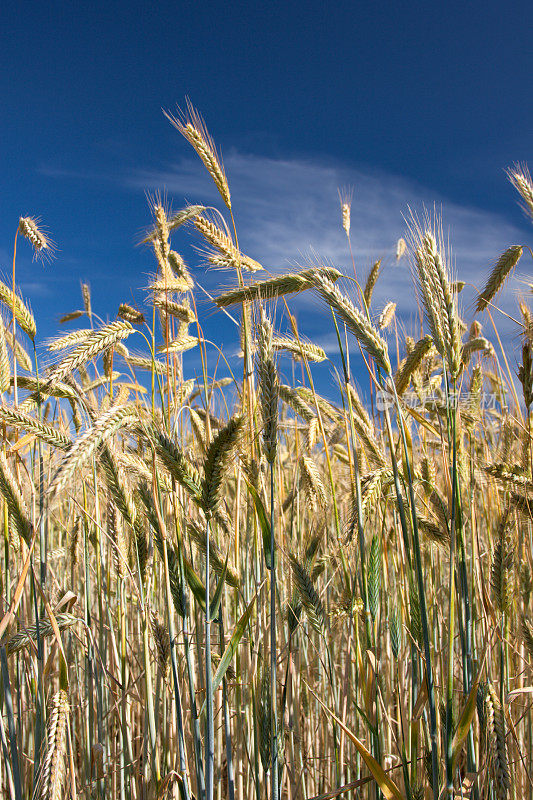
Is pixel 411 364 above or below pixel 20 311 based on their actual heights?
below

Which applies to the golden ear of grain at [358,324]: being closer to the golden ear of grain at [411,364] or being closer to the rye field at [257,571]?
the rye field at [257,571]

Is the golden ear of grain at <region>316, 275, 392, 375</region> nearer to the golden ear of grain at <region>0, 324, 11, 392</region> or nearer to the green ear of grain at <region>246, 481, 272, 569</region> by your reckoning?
the green ear of grain at <region>246, 481, 272, 569</region>

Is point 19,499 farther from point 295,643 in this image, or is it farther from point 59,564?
point 59,564

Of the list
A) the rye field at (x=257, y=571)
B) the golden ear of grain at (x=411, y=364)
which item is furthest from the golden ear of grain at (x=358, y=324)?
the golden ear of grain at (x=411, y=364)

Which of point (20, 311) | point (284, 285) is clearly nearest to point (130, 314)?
point (20, 311)

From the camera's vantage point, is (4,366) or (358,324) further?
(4,366)

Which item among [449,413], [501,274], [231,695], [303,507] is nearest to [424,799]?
[231,695]

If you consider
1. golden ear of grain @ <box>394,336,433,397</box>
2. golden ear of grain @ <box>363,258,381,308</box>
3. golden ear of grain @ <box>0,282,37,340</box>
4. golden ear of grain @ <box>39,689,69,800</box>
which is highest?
golden ear of grain @ <box>363,258,381,308</box>

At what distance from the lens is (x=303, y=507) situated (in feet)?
10.5

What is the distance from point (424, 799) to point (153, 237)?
90.7 inches

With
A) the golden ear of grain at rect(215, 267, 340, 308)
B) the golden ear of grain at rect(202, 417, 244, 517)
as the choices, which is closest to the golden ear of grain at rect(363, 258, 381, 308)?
the golden ear of grain at rect(215, 267, 340, 308)

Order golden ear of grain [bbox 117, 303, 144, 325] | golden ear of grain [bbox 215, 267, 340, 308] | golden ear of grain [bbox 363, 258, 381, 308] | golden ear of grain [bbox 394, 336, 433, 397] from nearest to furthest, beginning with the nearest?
golden ear of grain [bbox 215, 267, 340, 308], golden ear of grain [bbox 394, 336, 433, 397], golden ear of grain [bbox 117, 303, 144, 325], golden ear of grain [bbox 363, 258, 381, 308]

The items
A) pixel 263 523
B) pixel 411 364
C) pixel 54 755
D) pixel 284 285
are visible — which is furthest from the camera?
pixel 411 364

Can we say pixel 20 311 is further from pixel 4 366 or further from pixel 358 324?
pixel 358 324
